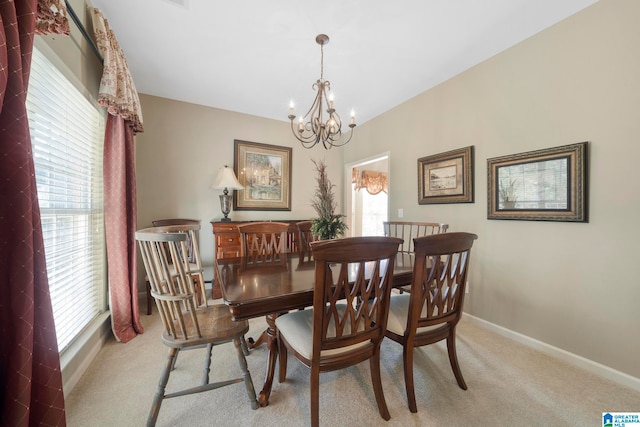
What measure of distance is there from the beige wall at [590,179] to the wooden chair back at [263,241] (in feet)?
6.47

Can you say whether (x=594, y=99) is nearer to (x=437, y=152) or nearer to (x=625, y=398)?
(x=437, y=152)

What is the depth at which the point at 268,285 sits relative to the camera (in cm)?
137

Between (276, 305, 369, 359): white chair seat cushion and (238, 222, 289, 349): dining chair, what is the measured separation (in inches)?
21.5

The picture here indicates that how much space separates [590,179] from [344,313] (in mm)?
2111

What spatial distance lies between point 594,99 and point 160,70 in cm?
393

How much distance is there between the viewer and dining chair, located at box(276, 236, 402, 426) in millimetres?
1067

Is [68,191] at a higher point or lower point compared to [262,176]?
lower

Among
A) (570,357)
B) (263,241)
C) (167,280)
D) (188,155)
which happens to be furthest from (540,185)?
(188,155)

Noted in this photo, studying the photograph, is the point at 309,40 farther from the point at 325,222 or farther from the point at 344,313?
the point at 344,313

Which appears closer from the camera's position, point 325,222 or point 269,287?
point 269,287

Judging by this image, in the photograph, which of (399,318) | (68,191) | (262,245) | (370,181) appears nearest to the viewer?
(399,318)

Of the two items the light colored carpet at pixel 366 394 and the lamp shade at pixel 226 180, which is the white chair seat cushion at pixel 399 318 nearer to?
the light colored carpet at pixel 366 394

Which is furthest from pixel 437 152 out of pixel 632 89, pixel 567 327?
pixel 567 327

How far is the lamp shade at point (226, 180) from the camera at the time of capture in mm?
3262
